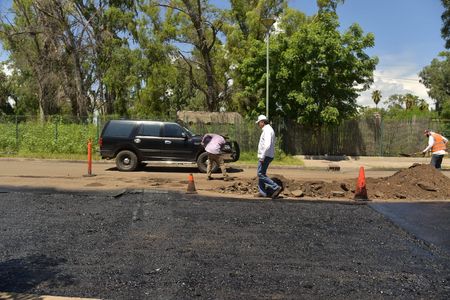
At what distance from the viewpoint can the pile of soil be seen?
11.7m

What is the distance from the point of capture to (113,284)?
5164 millimetres

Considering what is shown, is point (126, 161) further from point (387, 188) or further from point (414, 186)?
point (414, 186)

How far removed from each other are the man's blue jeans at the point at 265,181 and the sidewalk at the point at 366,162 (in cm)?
1115

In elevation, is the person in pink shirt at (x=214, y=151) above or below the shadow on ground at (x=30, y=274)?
above

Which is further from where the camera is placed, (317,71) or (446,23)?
(446,23)

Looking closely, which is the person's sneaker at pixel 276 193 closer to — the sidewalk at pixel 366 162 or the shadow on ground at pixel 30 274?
the shadow on ground at pixel 30 274

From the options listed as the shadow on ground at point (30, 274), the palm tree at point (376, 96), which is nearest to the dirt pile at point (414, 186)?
the shadow on ground at point (30, 274)

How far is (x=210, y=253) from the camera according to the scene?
642 cm

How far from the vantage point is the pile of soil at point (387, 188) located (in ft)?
38.5

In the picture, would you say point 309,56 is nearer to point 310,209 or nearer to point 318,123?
point 318,123

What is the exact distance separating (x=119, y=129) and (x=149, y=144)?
126 cm

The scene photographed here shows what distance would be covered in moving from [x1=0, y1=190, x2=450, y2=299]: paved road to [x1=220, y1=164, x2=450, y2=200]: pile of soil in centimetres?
190

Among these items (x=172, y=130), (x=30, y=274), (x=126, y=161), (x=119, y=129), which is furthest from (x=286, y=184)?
(x=30, y=274)

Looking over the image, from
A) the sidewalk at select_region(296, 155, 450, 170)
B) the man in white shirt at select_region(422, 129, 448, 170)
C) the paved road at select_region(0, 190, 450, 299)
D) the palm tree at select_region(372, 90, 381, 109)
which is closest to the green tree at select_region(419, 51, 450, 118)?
the palm tree at select_region(372, 90, 381, 109)
